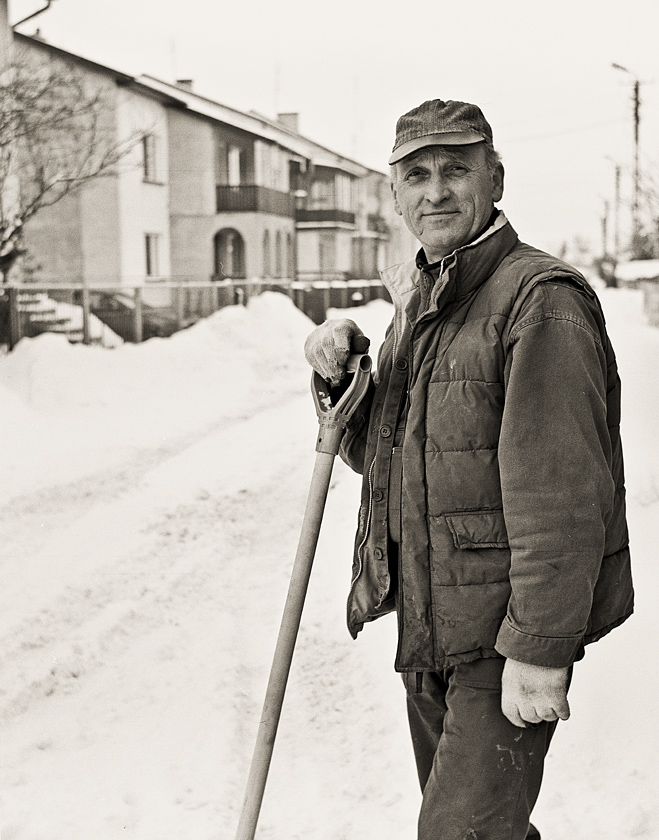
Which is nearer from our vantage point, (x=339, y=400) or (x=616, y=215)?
(x=339, y=400)

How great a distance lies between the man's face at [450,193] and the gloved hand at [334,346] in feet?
0.86

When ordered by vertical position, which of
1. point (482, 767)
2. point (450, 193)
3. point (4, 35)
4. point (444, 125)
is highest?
point (4, 35)

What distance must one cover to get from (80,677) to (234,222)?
5.32 feet

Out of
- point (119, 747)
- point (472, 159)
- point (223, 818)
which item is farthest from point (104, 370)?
point (472, 159)

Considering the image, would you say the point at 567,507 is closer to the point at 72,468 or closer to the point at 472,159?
the point at 472,159

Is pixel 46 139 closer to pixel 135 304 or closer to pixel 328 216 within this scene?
pixel 135 304

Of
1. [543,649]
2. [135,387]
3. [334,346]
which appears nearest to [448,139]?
[334,346]

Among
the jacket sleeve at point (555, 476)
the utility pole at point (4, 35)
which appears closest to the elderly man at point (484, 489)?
the jacket sleeve at point (555, 476)

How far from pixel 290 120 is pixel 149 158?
526mm

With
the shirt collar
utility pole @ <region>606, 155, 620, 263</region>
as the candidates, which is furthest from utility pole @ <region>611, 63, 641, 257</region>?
the shirt collar

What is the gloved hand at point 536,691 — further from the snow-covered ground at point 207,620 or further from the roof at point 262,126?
the roof at point 262,126

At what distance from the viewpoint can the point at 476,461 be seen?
1.41m

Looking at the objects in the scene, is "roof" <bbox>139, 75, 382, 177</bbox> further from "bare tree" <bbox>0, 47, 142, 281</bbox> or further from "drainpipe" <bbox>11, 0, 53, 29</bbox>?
"drainpipe" <bbox>11, 0, 53, 29</bbox>

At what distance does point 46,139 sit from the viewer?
119 inches
